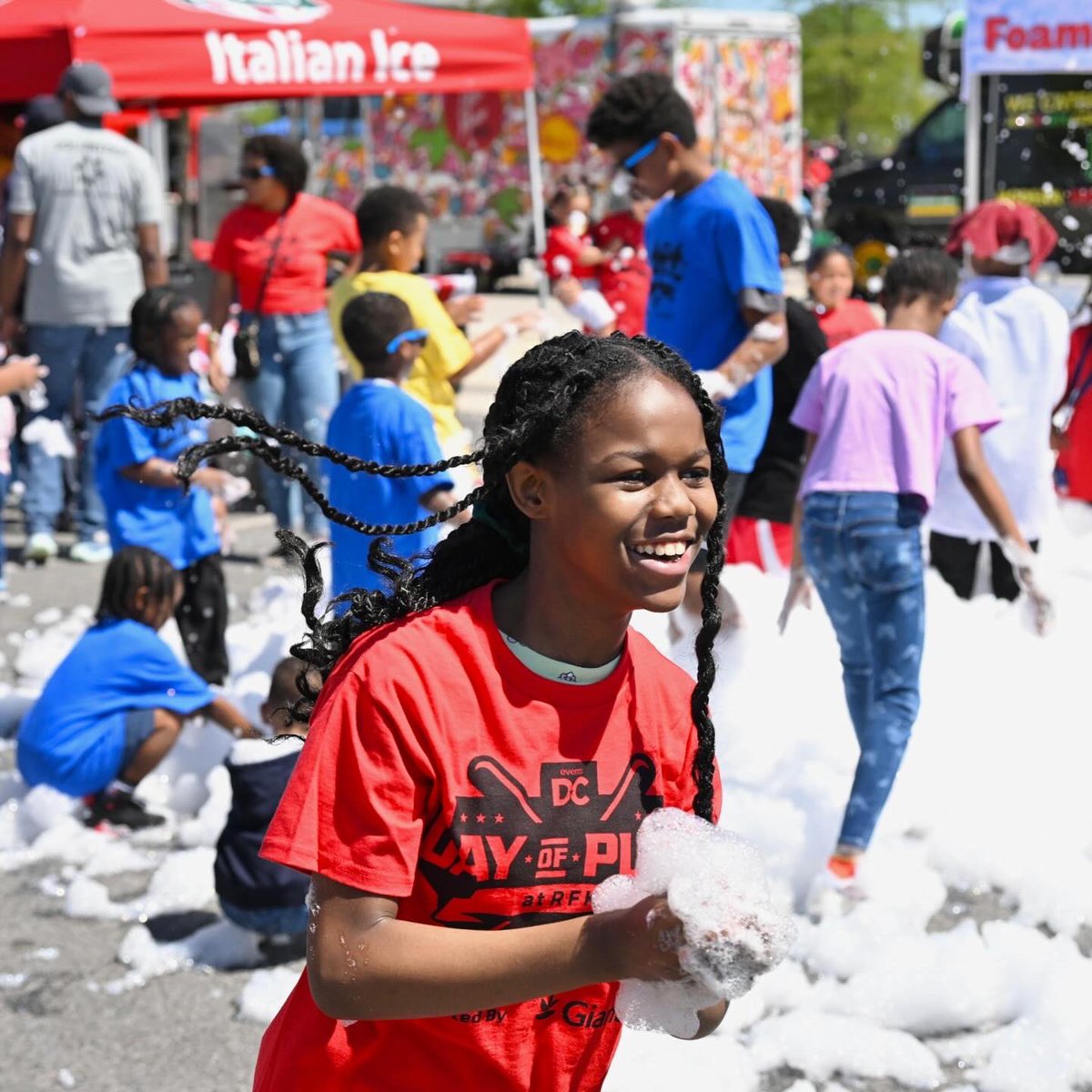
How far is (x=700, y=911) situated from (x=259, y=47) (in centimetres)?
856

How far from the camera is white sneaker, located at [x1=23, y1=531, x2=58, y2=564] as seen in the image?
8398 millimetres

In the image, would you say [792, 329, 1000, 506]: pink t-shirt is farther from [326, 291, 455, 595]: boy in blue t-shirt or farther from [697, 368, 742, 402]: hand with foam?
[326, 291, 455, 595]: boy in blue t-shirt

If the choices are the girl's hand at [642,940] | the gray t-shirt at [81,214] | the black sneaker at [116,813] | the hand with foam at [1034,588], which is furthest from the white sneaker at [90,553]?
the girl's hand at [642,940]

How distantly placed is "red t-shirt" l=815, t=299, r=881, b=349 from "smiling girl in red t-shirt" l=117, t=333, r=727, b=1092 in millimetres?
5404

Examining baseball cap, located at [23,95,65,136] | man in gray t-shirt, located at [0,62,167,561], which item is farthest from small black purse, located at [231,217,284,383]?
baseball cap, located at [23,95,65,136]

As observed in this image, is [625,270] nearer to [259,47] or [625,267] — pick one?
[625,267]

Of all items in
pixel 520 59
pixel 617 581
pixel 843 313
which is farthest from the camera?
pixel 520 59

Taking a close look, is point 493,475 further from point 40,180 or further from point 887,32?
point 887,32

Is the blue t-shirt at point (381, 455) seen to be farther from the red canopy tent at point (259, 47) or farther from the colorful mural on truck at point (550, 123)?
the colorful mural on truck at point (550, 123)

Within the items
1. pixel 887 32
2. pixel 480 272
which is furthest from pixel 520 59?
pixel 887 32

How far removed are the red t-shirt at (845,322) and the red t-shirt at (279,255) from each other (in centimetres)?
235

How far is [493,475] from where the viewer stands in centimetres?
191

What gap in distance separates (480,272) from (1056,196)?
25.7ft

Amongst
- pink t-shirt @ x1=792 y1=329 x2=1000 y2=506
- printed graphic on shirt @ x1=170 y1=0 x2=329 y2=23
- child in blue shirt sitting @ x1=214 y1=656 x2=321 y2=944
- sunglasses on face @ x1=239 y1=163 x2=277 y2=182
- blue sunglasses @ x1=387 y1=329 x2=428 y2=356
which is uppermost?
printed graphic on shirt @ x1=170 y1=0 x2=329 y2=23
